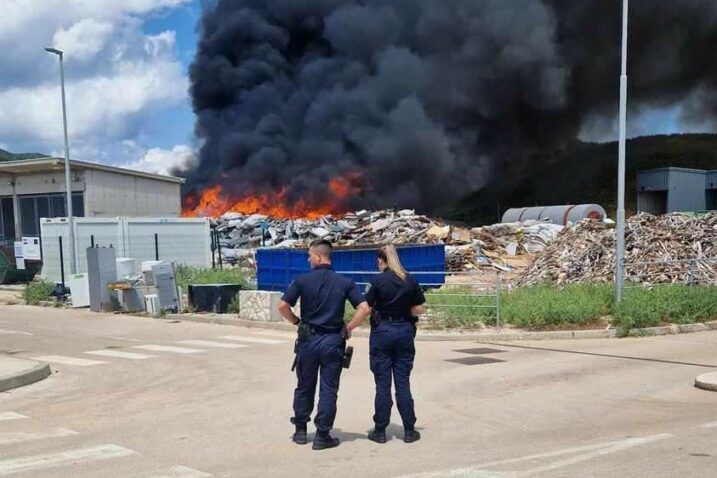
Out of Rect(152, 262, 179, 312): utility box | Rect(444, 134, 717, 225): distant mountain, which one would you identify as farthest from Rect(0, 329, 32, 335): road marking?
Rect(444, 134, 717, 225): distant mountain

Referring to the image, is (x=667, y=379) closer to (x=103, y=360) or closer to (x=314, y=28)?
(x=103, y=360)

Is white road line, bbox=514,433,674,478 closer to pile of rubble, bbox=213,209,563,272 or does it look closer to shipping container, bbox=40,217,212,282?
shipping container, bbox=40,217,212,282

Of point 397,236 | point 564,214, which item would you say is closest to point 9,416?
point 397,236

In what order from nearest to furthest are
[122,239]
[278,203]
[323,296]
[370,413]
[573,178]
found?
1. [323,296]
2. [370,413]
3. [122,239]
4. [278,203]
5. [573,178]

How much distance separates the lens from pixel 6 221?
96.0ft

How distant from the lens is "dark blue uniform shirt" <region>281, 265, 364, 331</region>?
5.38 meters

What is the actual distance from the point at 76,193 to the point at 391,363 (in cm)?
2274

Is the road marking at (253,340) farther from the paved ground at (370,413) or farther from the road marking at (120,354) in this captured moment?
the road marking at (120,354)

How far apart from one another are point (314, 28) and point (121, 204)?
112 ft

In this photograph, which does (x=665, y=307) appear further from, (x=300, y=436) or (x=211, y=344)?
→ (x=300, y=436)

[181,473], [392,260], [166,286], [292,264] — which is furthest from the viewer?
[292,264]

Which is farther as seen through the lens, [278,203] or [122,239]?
[278,203]

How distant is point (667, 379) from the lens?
8.11 m

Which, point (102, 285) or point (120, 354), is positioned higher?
point (102, 285)
